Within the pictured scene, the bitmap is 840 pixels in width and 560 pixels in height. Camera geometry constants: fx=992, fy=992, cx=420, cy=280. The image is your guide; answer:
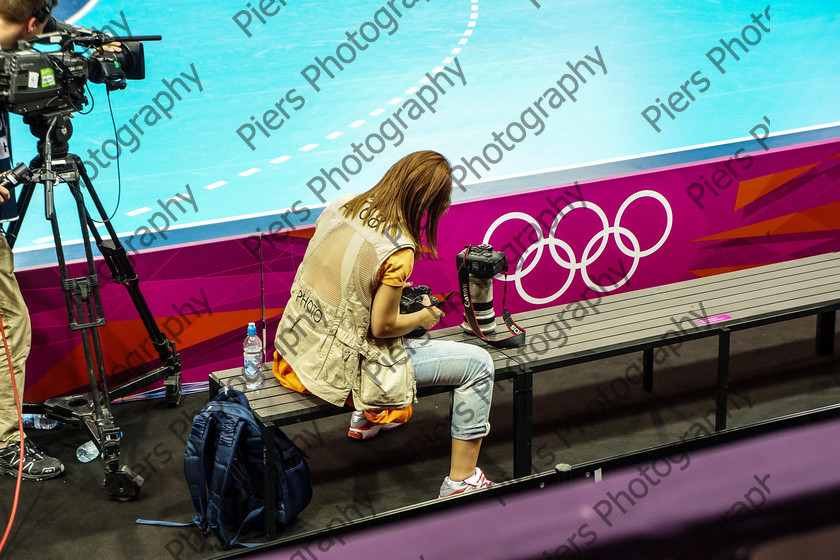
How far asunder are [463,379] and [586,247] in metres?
1.67

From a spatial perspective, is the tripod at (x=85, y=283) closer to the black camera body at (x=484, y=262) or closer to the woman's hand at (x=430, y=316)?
the woman's hand at (x=430, y=316)

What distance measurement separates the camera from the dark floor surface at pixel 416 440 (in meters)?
3.72

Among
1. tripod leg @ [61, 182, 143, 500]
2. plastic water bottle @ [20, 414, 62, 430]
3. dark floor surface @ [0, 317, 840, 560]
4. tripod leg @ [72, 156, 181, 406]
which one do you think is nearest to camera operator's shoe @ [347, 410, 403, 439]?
dark floor surface @ [0, 317, 840, 560]

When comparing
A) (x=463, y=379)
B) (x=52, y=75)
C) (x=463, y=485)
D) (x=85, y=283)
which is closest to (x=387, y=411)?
(x=463, y=379)

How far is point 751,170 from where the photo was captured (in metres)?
5.27

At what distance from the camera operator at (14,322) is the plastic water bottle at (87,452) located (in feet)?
0.39

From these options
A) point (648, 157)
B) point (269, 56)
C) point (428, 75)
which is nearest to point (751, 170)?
point (648, 157)

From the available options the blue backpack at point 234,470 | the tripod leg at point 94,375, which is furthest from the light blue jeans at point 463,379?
the tripod leg at point 94,375

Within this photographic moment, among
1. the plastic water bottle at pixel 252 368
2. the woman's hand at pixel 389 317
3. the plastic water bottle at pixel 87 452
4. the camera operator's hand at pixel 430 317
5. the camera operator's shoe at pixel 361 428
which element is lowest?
the plastic water bottle at pixel 87 452

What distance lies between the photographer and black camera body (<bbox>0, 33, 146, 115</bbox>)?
354 centimetres

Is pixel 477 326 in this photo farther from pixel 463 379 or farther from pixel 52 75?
pixel 52 75

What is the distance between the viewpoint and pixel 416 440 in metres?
4.36

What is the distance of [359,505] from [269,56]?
17.1 feet

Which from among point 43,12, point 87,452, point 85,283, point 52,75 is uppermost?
point 43,12
